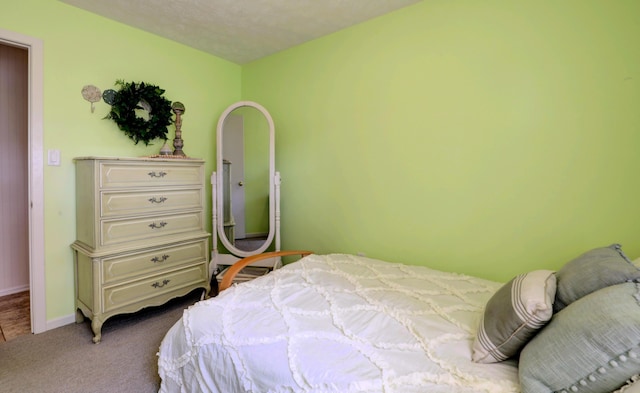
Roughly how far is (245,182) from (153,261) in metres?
1.08

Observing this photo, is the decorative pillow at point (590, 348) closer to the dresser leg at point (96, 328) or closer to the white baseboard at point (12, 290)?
the dresser leg at point (96, 328)

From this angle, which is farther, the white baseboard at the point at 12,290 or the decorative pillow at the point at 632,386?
the white baseboard at the point at 12,290

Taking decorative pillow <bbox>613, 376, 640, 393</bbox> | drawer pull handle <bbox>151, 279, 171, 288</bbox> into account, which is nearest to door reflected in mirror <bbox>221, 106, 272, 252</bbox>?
drawer pull handle <bbox>151, 279, 171, 288</bbox>

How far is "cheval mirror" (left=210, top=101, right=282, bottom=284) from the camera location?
9.66 ft

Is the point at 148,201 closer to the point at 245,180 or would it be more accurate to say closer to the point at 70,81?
the point at 245,180

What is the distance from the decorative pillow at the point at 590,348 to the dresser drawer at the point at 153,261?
8.21 ft

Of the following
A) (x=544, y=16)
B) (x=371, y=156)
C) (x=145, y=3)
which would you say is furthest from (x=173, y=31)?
(x=544, y=16)

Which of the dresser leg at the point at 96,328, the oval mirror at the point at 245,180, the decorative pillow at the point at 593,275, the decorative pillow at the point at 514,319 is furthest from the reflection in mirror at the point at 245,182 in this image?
the decorative pillow at the point at 593,275

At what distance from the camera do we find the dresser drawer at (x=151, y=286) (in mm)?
2221

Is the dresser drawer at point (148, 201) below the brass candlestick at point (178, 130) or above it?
below

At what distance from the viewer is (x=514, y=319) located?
3.34ft

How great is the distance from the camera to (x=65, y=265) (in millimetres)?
2410

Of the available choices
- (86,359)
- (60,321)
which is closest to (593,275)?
(86,359)

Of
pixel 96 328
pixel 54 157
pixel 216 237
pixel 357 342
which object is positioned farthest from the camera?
pixel 216 237
